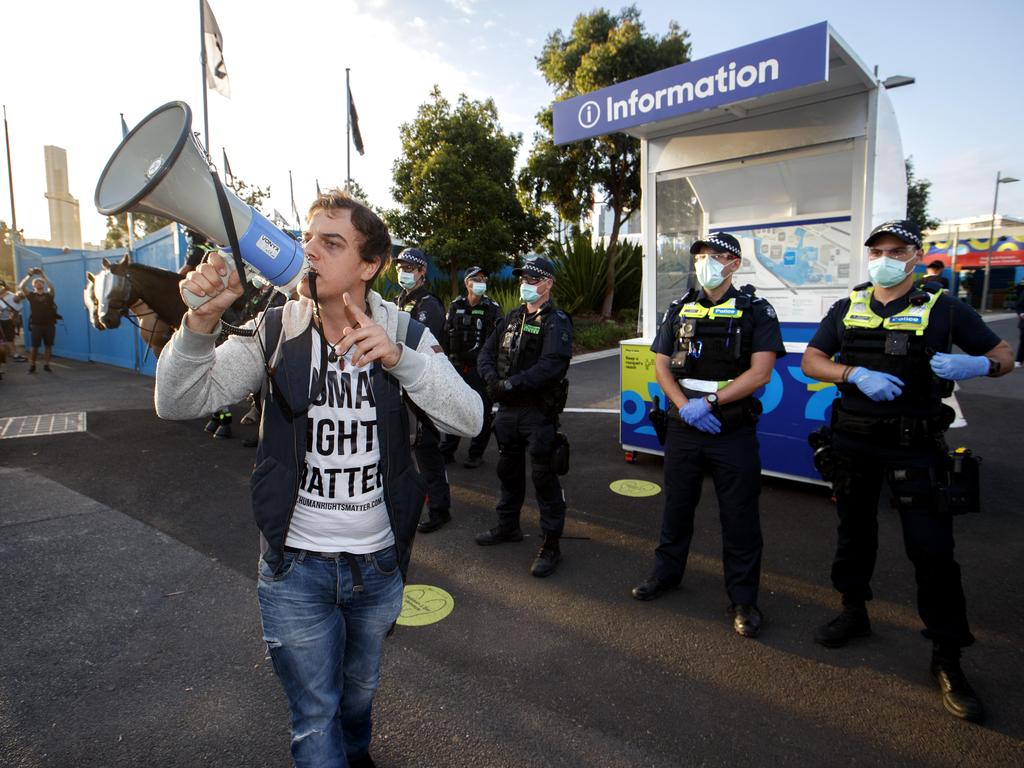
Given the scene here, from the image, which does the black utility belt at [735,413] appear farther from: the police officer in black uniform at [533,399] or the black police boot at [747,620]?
the police officer in black uniform at [533,399]

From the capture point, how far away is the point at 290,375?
1648 mm

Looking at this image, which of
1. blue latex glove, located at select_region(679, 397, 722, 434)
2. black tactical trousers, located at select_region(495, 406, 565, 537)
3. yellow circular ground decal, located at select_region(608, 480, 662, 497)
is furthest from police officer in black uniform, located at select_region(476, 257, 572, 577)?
yellow circular ground decal, located at select_region(608, 480, 662, 497)

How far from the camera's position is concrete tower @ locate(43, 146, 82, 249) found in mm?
57844

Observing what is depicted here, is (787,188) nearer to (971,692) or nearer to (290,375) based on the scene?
(971,692)

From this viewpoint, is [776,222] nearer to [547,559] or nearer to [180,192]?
[547,559]

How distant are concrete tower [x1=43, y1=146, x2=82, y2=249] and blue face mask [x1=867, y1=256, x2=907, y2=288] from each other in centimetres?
7005

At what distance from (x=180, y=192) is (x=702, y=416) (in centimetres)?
257

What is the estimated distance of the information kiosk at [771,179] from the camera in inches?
195

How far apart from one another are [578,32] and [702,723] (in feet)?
62.7

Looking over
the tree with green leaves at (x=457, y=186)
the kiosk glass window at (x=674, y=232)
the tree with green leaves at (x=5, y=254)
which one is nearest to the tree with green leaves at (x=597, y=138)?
the tree with green leaves at (x=457, y=186)

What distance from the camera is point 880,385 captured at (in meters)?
2.69

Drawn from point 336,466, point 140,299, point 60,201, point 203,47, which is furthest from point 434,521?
point 60,201

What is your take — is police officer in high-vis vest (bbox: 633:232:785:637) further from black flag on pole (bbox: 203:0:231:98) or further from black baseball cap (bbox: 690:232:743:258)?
black flag on pole (bbox: 203:0:231:98)

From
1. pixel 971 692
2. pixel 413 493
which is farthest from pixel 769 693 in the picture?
pixel 413 493
